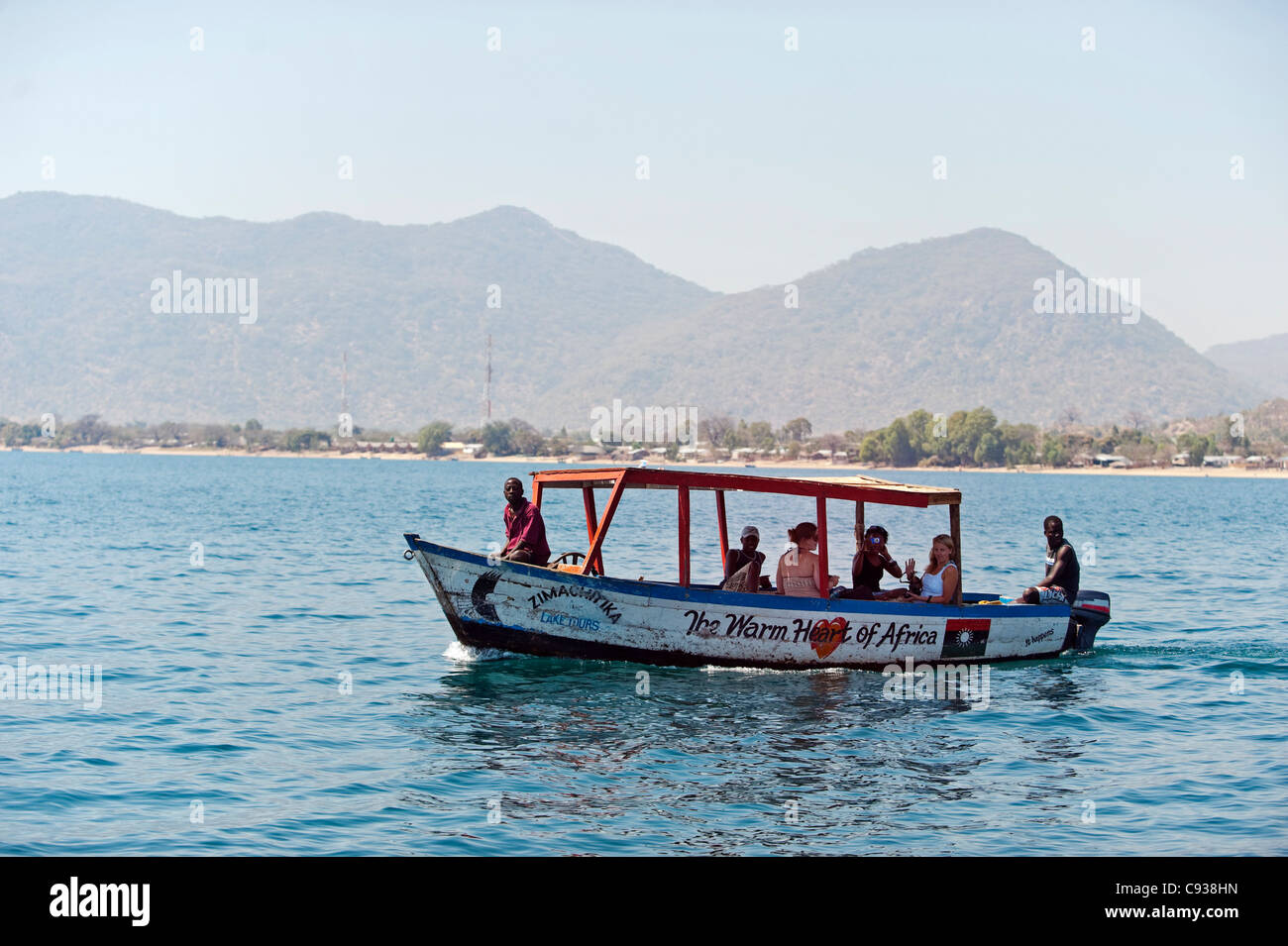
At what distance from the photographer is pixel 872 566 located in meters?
18.7

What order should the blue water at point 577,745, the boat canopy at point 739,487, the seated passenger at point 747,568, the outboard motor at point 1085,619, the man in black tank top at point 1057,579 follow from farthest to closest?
the outboard motor at point 1085,619 < the man in black tank top at point 1057,579 < the seated passenger at point 747,568 < the boat canopy at point 739,487 < the blue water at point 577,745

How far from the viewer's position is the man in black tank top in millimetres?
19844

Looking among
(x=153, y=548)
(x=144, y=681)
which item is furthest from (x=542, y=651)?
(x=153, y=548)

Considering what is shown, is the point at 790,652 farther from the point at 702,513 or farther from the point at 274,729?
the point at 702,513

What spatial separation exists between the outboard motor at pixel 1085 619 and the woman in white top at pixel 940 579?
9.23ft

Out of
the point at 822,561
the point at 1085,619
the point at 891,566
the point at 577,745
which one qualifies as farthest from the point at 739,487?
the point at 1085,619

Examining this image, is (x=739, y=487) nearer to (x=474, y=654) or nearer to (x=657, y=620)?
(x=657, y=620)

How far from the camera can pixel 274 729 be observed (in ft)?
49.1

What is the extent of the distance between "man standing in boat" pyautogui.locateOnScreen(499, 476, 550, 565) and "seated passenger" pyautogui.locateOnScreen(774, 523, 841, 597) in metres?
3.35

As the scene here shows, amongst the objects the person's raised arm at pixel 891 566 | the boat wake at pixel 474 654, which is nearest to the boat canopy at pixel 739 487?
the person's raised arm at pixel 891 566

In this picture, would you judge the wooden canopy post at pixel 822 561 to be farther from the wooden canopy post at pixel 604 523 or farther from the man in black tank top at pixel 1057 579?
the man in black tank top at pixel 1057 579

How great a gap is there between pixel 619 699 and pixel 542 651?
174 centimetres

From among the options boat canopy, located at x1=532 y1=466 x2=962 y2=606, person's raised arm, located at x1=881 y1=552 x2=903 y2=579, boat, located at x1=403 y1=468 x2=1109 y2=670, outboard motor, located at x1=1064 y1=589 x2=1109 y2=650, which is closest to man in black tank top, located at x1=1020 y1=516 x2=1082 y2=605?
outboard motor, located at x1=1064 y1=589 x2=1109 y2=650

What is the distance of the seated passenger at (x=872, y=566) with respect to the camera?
18.5m
